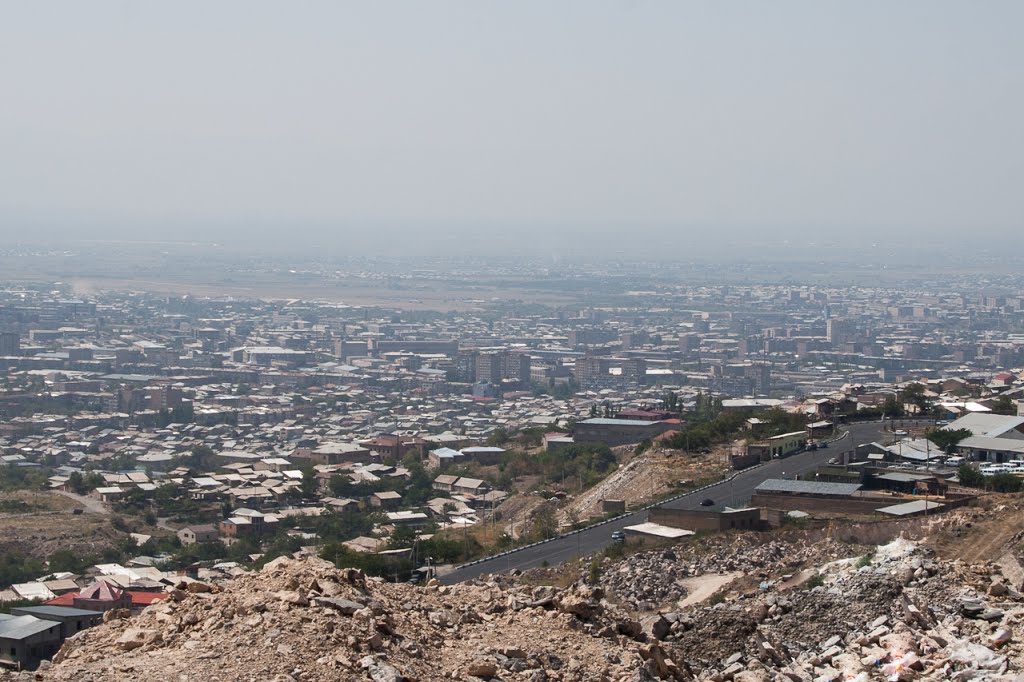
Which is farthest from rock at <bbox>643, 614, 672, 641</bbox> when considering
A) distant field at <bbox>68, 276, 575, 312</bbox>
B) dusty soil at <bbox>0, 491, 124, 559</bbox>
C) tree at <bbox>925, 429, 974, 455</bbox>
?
distant field at <bbox>68, 276, 575, 312</bbox>

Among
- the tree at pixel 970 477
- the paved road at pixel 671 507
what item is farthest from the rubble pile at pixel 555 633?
the tree at pixel 970 477

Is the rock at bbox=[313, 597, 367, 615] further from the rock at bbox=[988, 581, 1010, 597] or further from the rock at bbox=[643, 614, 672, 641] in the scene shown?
the rock at bbox=[988, 581, 1010, 597]

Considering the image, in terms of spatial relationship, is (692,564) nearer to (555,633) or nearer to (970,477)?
(970,477)

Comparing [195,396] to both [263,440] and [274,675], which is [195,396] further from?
[274,675]

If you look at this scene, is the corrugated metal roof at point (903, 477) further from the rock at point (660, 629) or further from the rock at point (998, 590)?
the rock at point (660, 629)

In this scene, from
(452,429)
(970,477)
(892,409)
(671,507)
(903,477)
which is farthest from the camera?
(452,429)

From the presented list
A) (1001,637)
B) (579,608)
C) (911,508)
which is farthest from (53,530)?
(1001,637)
